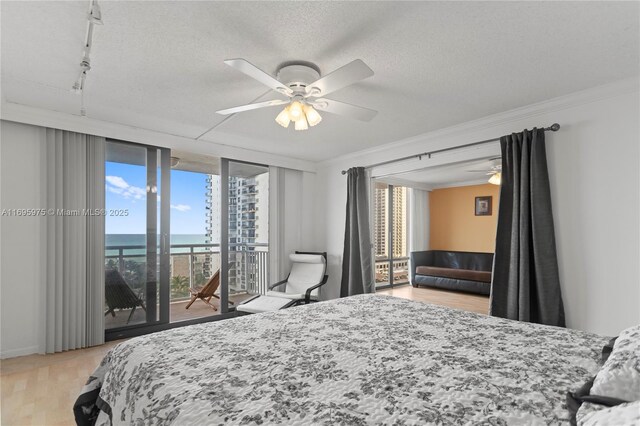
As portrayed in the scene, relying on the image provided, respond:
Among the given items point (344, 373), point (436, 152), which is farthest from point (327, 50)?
point (436, 152)

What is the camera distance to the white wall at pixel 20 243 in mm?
3152

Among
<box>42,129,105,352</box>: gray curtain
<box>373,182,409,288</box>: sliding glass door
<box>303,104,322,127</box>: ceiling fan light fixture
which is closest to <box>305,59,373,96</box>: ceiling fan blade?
<box>303,104,322,127</box>: ceiling fan light fixture

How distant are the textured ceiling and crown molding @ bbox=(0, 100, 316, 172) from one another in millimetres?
160

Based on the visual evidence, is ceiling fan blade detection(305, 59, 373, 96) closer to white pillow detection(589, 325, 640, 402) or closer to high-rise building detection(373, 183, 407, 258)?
white pillow detection(589, 325, 640, 402)

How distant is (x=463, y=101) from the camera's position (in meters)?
3.01

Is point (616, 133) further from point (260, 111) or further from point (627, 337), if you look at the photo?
point (260, 111)

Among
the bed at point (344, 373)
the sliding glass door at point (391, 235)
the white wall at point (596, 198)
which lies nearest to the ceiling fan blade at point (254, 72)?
the bed at point (344, 373)

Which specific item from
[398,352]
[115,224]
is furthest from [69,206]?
[398,352]

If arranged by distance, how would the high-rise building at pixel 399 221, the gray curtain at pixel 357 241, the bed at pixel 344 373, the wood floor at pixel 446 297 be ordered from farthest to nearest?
the high-rise building at pixel 399 221
the wood floor at pixel 446 297
the gray curtain at pixel 357 241
the bed at pixel 344 373

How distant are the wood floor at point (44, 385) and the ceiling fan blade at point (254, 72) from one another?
95.8 inches

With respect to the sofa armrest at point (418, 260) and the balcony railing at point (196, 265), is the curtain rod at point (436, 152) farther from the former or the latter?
the sofa armrest at point (418, 260)

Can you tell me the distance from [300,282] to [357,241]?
1.03 m

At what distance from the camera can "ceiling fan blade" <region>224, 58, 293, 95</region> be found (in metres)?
1.77

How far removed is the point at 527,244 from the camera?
9.97 feet
